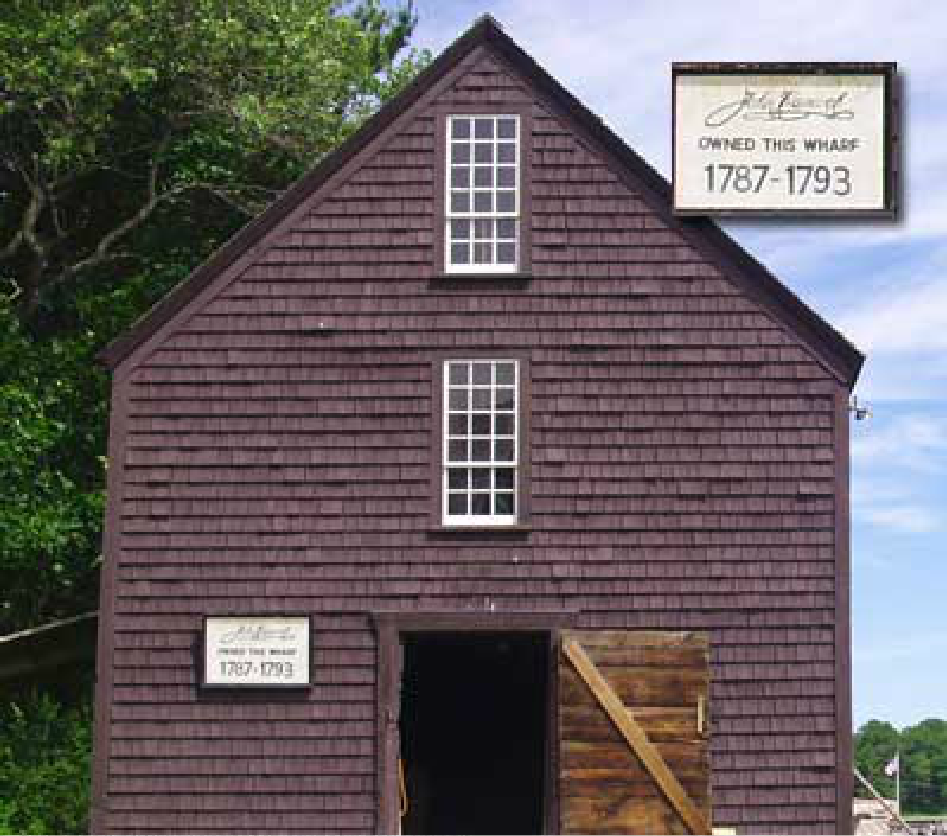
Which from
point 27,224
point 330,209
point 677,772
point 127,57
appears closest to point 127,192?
point 27,224

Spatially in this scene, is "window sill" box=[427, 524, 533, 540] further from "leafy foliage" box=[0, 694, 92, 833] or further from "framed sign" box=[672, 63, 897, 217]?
"leafy foliage" box=[0, 694, 92, 833]

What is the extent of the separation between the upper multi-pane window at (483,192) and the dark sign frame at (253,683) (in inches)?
169

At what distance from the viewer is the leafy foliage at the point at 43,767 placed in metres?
23.8

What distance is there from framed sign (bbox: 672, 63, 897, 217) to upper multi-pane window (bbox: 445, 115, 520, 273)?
1.94 m

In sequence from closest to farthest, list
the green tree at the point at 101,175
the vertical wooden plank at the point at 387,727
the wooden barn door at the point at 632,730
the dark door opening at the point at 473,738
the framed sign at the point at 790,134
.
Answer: the wooden barn door at the point at 632,730, the vertical wooden plank at the point at 387,727, the framed sign at the point at 790,134, the dark door opening at the point at 473,738, the green tree at the point at 101,175

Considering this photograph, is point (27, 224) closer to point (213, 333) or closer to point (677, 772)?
point (213, 333)

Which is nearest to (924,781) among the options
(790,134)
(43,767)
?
(43,767)

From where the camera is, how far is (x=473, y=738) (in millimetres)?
25719

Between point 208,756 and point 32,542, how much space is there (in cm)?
925
